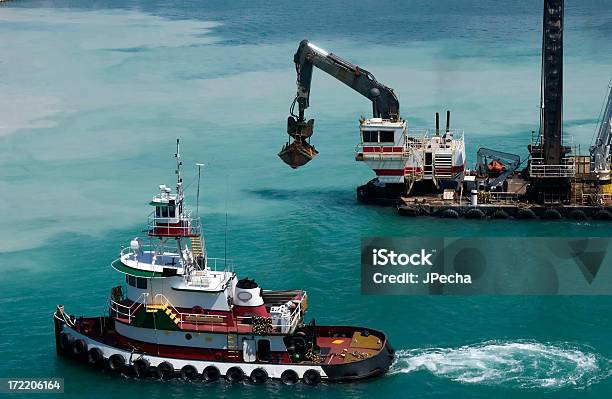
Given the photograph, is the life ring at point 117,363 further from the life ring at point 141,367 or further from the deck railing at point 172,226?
the deck railing at point 172,226

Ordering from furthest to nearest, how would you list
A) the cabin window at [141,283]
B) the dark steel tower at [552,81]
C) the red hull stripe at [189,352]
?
the dark steel tower at [552,81] < the cabin window at [141,283] < the red hull stripe at [189,352]

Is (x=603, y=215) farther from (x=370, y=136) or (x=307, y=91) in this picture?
(x=307, y=91)

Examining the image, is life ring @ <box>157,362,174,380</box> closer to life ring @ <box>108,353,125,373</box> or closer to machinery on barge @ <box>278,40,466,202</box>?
life ring @ <box>108,353,125,373</box>

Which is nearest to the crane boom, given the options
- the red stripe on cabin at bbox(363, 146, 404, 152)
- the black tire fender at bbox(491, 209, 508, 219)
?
the red stripe on cabin at bbox(363, 146, 404, 152)

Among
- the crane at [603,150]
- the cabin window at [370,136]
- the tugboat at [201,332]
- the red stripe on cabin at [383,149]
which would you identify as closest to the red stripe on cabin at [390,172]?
the red stripe on cabin at [383,149]

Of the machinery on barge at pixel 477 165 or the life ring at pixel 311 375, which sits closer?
the life ring at pixel 311 375
